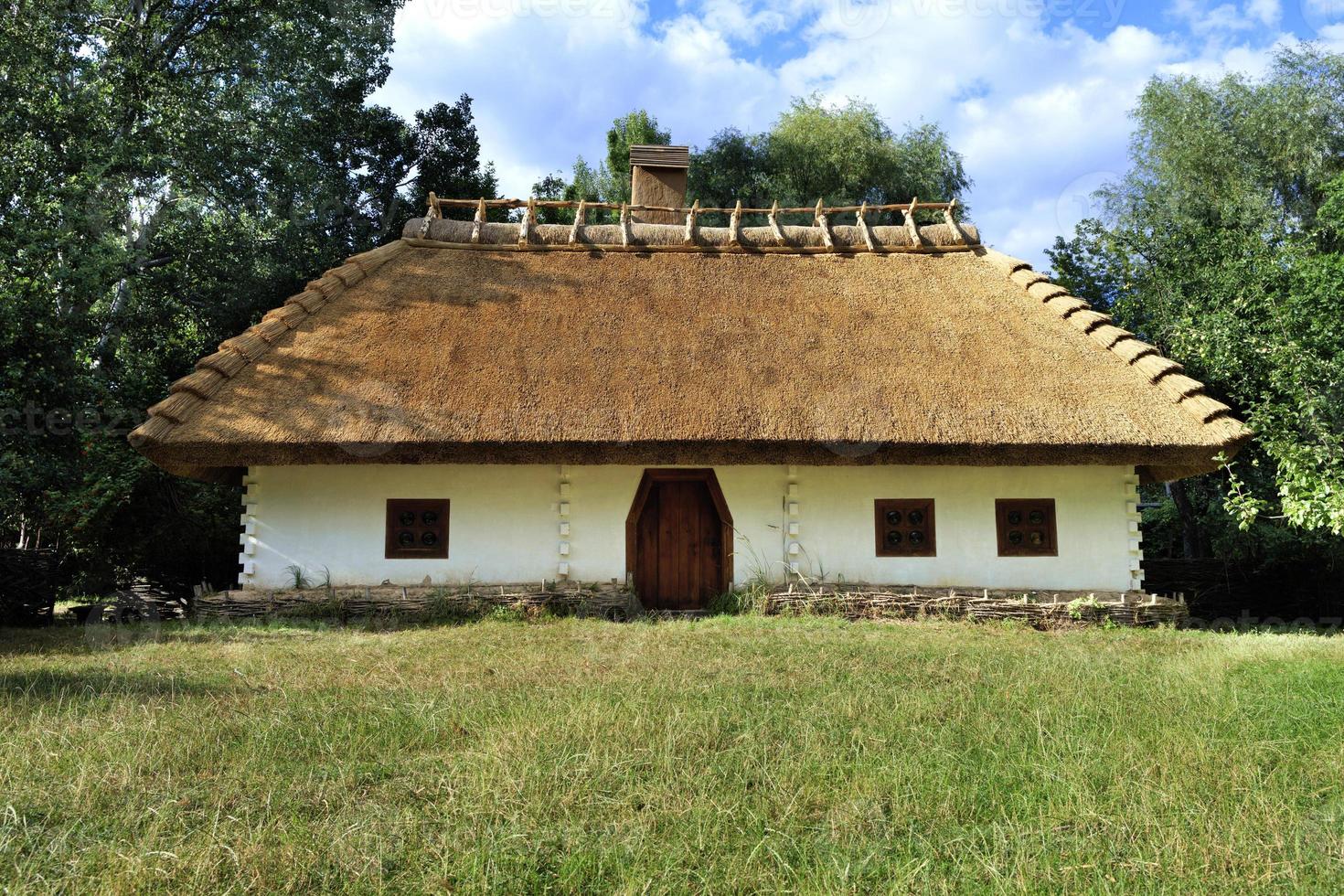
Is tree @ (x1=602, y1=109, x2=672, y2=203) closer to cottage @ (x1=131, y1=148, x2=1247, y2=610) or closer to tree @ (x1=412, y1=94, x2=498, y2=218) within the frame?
tree @ (x1=412, y1=94, x2=498, y2=218)

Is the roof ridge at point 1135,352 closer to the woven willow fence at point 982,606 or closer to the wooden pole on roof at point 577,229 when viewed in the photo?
the woven willow fence at point 982,606

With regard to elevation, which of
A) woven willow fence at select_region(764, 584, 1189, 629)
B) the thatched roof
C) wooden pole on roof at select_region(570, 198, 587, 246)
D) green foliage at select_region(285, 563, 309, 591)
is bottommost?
woven willow fence at select_region(764, 584, 1189, 629)

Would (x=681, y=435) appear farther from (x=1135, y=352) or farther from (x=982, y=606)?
(x=1135, y=352)

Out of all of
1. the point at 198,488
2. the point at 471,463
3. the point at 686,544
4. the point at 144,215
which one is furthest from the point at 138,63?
the point at 686,544

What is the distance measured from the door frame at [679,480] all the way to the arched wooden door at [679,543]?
1cm

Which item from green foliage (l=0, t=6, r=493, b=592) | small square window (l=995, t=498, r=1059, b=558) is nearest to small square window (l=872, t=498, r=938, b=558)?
small square window (l=995, t=498, r=1059, b=558)

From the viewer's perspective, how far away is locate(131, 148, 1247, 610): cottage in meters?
9.55

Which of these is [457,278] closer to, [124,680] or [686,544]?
[686,544]

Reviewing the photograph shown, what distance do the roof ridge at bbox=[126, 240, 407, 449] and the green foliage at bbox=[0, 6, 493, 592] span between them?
1.40 m

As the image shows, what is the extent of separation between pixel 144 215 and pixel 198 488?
5.90m

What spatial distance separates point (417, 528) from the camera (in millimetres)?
10438

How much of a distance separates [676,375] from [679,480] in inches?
55.0

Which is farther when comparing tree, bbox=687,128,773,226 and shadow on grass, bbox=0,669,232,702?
tree, bbox=687,128,773,226

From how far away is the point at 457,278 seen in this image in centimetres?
1185
